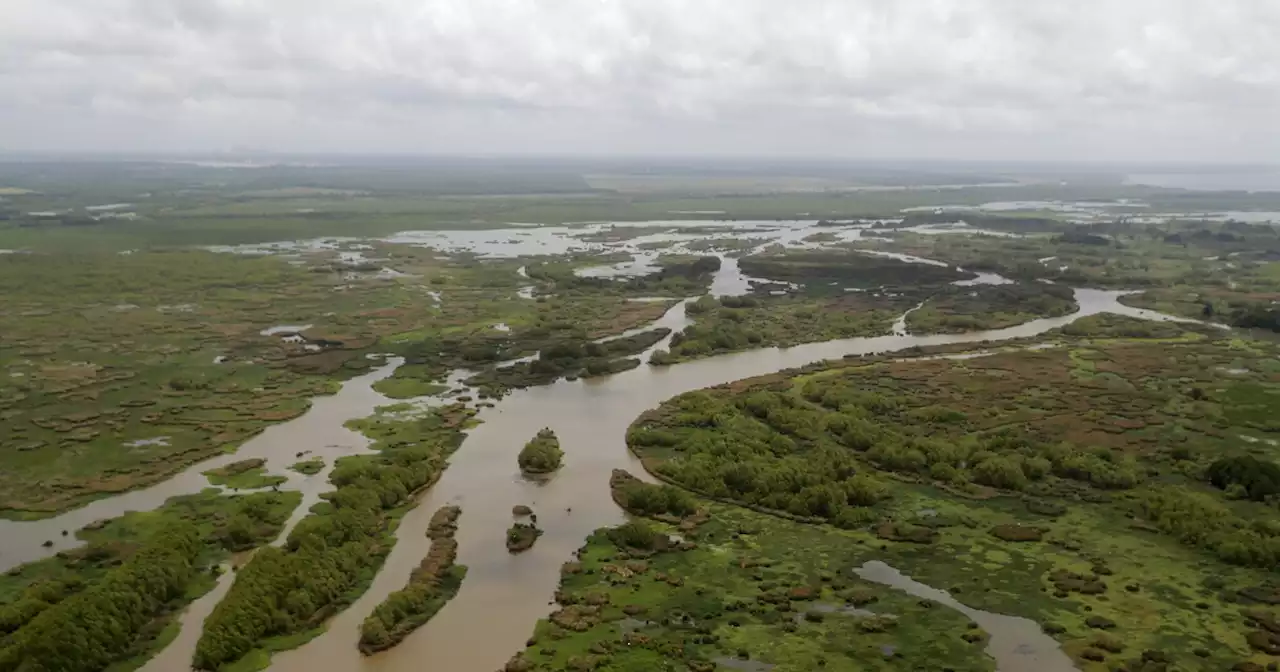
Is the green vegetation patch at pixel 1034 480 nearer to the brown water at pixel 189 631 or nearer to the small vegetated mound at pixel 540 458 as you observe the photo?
the small vegetated mound at pixel 540 458

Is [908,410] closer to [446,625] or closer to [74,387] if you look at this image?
[446,625]

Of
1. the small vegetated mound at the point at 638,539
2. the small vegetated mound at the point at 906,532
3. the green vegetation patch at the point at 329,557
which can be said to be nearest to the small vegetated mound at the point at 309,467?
the green vegetation patch at the point at 329,557

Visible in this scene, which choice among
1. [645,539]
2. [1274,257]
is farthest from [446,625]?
[1274,257]

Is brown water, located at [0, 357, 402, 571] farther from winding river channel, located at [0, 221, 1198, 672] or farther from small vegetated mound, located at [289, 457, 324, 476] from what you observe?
small vegetated mound, located at [289, 457, 324, 476]

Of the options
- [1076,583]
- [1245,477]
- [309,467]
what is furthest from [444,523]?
[1245,477]

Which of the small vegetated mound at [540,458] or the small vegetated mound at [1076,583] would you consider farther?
the small vegetated mound at [540,458]

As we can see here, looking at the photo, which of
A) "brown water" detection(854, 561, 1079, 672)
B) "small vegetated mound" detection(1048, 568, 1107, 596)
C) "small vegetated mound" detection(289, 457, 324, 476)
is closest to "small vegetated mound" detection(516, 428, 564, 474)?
"small vegetated mound" detection(289, 457, 324, 476)

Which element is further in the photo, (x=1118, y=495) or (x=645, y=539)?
(x=1118, y=495)
